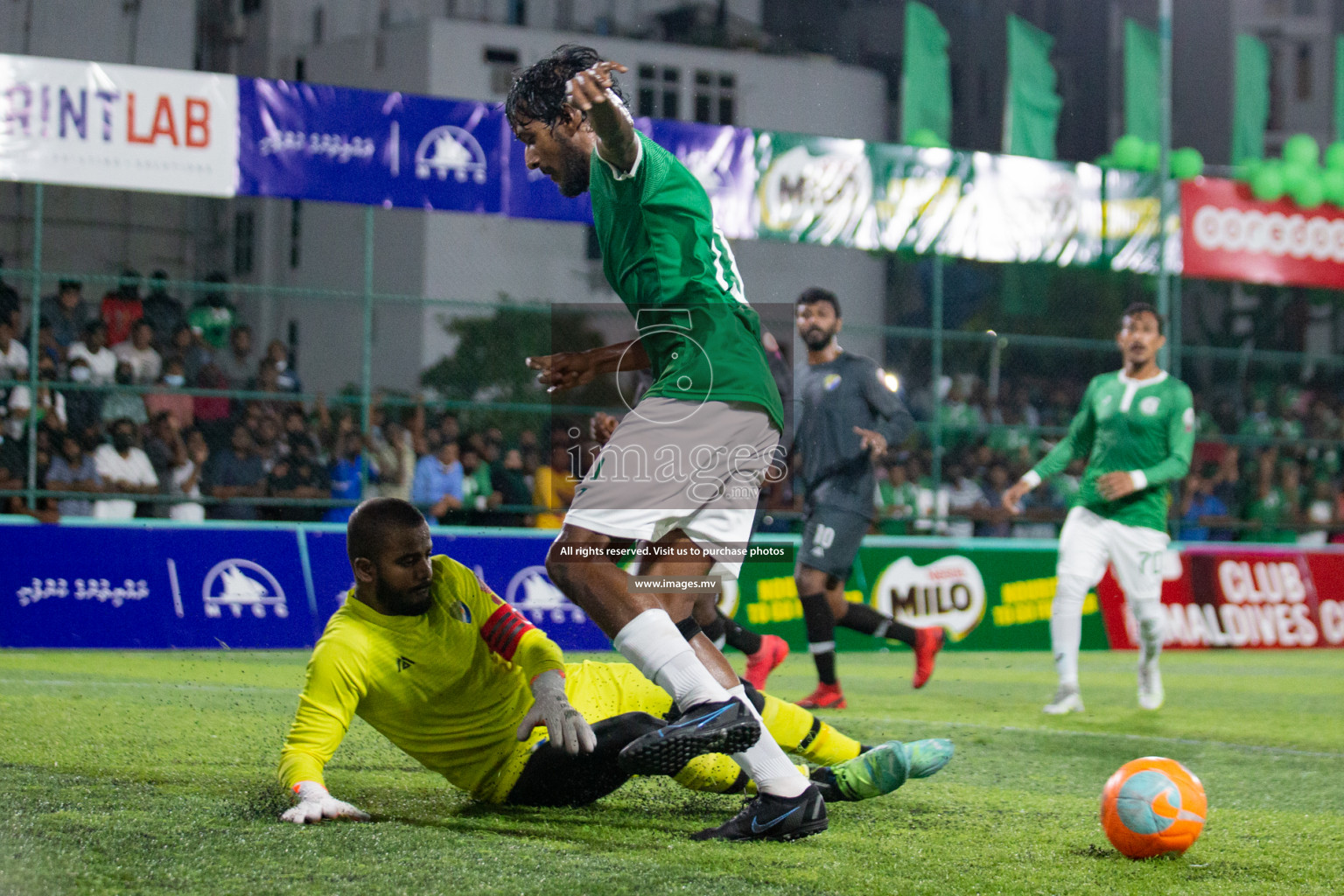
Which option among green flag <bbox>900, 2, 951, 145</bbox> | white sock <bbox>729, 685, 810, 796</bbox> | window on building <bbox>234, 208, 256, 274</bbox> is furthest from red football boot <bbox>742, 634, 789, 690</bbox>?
window on building <bbox>234, 208, 256, 274</bbox>

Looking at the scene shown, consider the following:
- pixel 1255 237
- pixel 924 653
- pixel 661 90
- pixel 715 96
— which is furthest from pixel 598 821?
pixel 661 90

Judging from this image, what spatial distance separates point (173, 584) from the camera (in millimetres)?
10391

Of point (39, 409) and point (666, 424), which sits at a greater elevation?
point (39, 409)

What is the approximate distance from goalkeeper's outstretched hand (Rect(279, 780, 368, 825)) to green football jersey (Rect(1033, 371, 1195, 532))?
491cm

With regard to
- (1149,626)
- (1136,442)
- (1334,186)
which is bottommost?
(1149,626)

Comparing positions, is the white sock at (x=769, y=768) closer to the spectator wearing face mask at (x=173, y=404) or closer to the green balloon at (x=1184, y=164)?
the spectator wearing face mask at (x=173, y=404)

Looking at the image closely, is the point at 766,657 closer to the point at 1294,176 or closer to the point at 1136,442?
the point at 1136,442

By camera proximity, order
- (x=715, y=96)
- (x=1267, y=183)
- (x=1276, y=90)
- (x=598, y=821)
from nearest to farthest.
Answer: (x=598, y=821) < (x=1267, y=183) < (x=715, y=96) < (x=1276, y=90)

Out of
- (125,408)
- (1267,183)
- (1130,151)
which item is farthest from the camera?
(1130,151)

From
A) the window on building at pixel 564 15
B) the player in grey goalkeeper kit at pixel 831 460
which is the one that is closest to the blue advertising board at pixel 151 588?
the player in grey goalkeeper kit at pixel 831 460

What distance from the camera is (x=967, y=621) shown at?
41.5ft

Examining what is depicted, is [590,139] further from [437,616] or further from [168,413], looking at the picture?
[168,413]

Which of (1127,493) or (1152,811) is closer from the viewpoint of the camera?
(1152,811)

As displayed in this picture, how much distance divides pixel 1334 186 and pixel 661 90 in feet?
76.5
